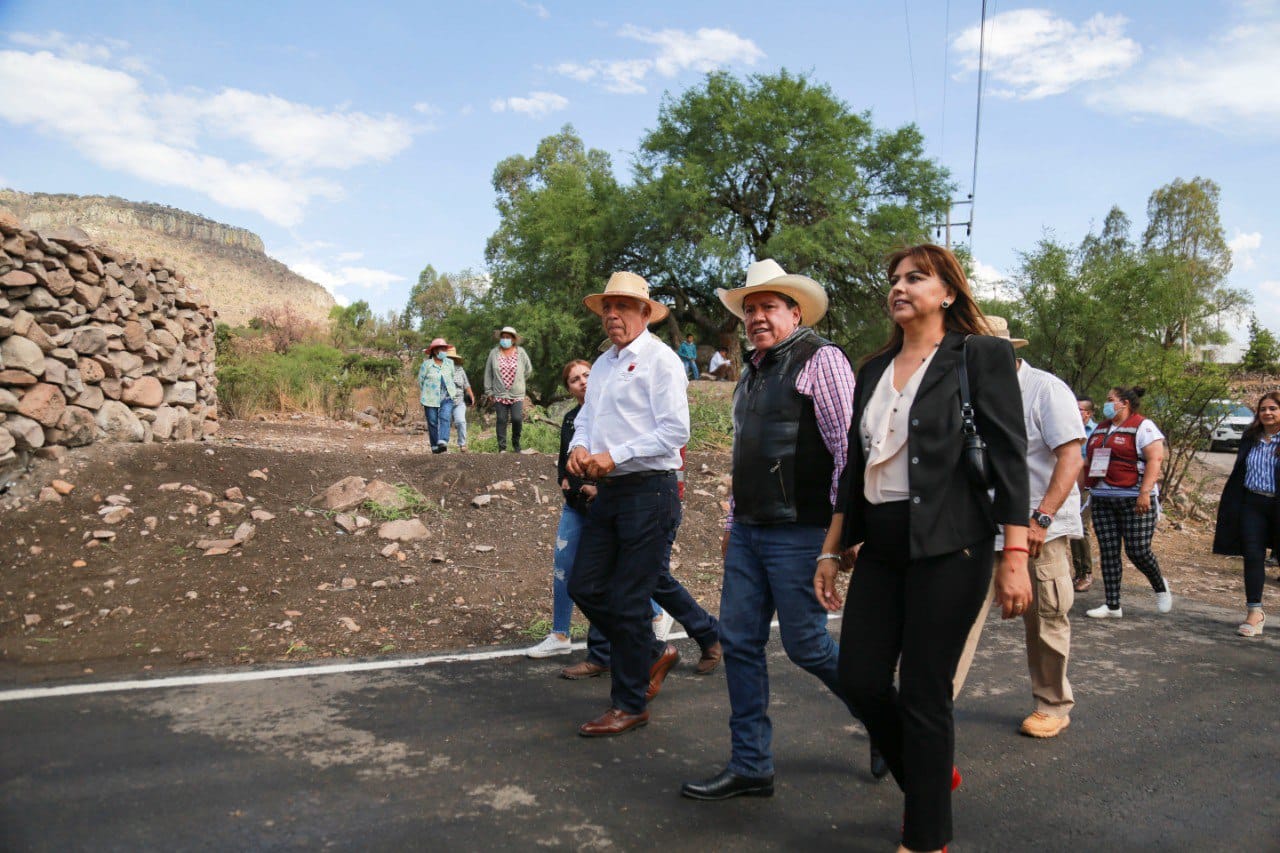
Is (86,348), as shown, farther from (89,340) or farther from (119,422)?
(119,422)

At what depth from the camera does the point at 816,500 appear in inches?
141

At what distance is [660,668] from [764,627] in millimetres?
1440

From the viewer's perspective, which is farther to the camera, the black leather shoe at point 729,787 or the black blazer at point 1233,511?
the black blazer at point 1233,511

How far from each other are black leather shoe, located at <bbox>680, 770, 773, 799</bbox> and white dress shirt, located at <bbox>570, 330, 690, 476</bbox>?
1437 millimetres

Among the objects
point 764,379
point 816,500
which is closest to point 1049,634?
point 816,500

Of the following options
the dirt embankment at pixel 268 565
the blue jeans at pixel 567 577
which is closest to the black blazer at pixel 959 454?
the blue jeans at pixel 567 577

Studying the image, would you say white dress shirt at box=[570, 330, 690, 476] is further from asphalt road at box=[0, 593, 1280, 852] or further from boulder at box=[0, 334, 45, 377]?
boulder at box=[0, 334, 45, 377]

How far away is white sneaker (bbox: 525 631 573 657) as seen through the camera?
5586mm

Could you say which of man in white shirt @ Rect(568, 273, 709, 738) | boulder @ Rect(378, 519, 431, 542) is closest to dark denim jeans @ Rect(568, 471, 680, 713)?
man in white shirt @ Rect(568, 273, 709, 738)

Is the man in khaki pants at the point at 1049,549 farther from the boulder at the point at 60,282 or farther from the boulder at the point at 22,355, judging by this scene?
the boulder at the point at 60,282

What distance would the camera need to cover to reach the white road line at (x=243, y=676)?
4625 millimetres

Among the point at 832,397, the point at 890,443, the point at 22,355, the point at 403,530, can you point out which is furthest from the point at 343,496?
the point at 890,443

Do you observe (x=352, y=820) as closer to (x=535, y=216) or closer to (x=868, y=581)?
(x=868, y=581)

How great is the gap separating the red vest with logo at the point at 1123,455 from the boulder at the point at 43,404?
366 inches
